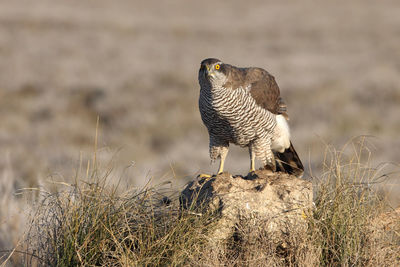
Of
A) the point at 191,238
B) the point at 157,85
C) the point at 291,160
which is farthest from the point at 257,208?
the point at 157,85

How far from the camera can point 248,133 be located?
6.07 metres

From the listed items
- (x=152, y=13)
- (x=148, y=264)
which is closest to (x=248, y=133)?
(x=148, y=264)

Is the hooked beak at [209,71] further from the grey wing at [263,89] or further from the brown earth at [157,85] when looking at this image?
the brown earth at [157,85]

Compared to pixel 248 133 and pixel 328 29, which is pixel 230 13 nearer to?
pixel 328 29

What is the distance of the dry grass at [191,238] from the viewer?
402 cm

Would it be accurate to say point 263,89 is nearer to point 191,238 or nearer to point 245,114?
point 245,114

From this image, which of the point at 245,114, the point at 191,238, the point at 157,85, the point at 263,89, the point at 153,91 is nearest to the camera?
the point at 191,238

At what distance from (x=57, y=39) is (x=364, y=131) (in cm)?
1956

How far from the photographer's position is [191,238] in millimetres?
4031

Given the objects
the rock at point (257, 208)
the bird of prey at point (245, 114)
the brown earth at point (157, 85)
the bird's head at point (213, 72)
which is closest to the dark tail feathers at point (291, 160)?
the bird of prey at point (245, 114)

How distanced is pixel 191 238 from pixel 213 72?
2062mm

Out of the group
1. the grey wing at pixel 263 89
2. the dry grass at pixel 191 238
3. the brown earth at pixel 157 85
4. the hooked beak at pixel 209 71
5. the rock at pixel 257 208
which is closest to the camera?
the dry grass at pixel 191 238

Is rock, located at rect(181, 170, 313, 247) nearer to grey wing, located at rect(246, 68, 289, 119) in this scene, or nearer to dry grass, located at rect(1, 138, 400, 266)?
dry grass, located at rect(1, 138, 400, 266)

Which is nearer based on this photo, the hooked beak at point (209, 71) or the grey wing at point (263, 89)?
the hooked beak at point (209, 71)
